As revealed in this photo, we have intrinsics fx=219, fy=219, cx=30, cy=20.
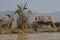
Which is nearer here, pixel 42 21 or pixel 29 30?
pixel 29 30

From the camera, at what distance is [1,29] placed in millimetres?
33750

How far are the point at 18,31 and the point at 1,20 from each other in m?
3.73

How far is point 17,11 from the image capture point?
35156mm

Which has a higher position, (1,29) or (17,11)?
(17,11)

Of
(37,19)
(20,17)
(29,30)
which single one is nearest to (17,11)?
(20,17)

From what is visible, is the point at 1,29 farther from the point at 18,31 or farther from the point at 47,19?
the point at 47,19

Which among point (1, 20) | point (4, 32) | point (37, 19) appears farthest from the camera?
point (37, 19)

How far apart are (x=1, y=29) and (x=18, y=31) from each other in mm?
2658

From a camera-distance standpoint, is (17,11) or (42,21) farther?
(42,21)

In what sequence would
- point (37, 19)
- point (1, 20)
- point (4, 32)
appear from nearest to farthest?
point (4, 32) → point (1, 20) → point (37, 19)

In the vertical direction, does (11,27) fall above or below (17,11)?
below

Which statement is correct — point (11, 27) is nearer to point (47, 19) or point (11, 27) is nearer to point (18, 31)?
point (18, 31)

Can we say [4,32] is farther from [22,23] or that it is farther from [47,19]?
[47,19]

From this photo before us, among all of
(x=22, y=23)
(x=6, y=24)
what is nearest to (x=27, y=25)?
(x=22, y=23)
